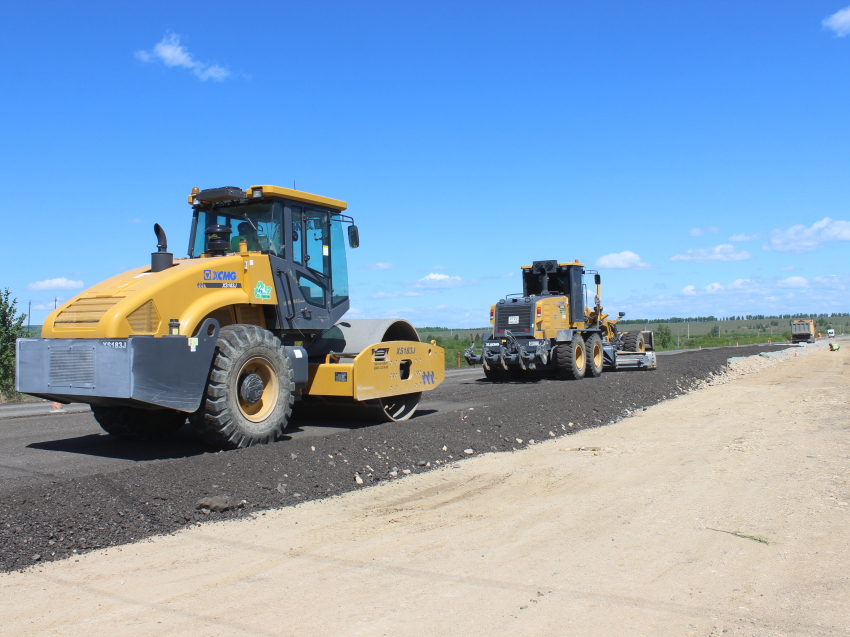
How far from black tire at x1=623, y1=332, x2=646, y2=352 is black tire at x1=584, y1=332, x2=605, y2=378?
301 cm

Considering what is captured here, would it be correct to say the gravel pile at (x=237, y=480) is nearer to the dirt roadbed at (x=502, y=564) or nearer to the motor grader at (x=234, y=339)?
the dirt roadbed at (x=502, y=564)

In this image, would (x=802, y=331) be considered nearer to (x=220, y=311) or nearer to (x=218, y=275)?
(x=220, y=311)

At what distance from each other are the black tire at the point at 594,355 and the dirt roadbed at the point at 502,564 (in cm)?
1205

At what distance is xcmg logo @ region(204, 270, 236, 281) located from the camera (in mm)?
8461

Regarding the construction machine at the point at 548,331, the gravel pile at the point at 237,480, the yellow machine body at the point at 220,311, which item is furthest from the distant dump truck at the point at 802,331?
the yellow machine body at the point at 220,311

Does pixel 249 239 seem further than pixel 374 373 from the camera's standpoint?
No

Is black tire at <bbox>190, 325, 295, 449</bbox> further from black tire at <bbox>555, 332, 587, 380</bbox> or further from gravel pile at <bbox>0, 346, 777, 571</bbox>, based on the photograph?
black tire at <bbox>555, 332, 587, 380</bbox>

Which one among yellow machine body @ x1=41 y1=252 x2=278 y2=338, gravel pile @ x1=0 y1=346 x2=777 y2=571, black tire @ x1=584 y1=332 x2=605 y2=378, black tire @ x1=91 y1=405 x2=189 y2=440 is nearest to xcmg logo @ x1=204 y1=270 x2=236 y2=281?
yellow machine body @ x1=41 y1=252 x2=278 y2=338

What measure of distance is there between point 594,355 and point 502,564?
Answer: 16.8 meters

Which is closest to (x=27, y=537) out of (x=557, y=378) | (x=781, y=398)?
(x=781, y=398)

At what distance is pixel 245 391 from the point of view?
8406 millimetres

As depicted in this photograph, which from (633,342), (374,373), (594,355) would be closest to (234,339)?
(374,373)

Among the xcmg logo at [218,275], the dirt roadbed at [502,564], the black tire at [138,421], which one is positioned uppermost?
the xcmg logo at [218,275]

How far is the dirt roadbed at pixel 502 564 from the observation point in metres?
4.03
